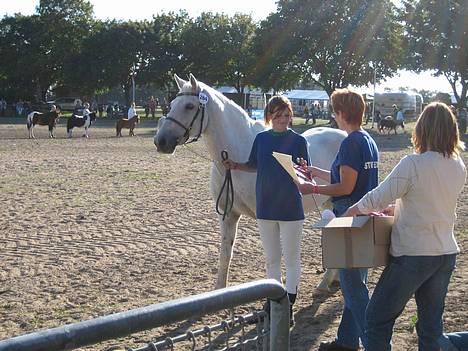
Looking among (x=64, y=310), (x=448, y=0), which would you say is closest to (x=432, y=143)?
(x=64, y=310)

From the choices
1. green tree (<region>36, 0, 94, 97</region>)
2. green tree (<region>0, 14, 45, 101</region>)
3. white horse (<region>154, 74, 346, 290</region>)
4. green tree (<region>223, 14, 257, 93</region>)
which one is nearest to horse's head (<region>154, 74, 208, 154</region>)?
white horse (<region>154, 74, 346, 290</region>)

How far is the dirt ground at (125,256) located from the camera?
18.4 feet

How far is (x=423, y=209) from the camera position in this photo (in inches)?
146

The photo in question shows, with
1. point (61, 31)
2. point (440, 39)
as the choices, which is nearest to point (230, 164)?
point (440, 39)

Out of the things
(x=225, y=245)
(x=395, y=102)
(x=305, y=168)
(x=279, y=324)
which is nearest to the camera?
(x=279, y=324)

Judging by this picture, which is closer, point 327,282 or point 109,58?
point 327,282

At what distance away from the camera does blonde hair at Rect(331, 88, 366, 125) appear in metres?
4.43

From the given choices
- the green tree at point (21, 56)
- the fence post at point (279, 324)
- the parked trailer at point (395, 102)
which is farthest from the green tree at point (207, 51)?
the fence post at point (279, 324)

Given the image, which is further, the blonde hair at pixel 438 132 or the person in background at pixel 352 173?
Result: the person in background at pixel 352 173

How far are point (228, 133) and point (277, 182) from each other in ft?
3.78

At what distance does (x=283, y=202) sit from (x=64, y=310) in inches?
91.2

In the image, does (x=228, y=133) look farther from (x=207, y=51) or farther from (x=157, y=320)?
(x=207, y=51)

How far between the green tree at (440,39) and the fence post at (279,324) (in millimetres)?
47454

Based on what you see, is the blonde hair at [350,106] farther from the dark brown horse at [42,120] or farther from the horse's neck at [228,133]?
the dark brown horse at [42,120]
